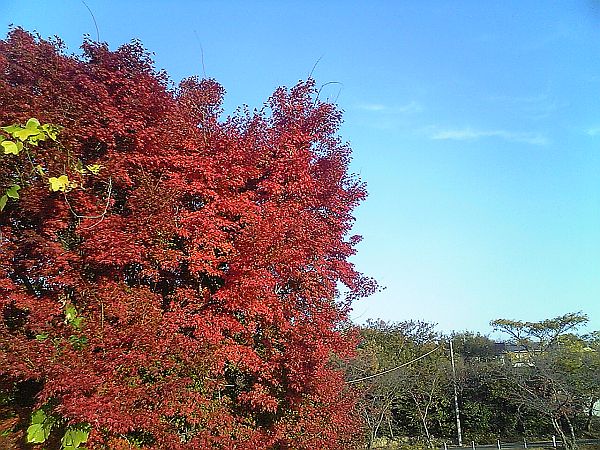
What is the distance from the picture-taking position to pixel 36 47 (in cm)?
689

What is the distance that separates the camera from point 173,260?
7047 mm

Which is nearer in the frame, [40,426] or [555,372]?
[40,426]

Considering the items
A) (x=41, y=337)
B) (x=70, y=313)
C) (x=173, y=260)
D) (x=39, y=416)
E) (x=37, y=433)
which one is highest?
(x=173, y=260)

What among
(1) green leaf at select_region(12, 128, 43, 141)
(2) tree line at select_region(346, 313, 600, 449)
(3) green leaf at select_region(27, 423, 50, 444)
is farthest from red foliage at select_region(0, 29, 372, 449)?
(2) tree line at select_region(346, 313, 600, 449)

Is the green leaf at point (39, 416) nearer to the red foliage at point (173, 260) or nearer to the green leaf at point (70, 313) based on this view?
the red foliage at point (173, 260)

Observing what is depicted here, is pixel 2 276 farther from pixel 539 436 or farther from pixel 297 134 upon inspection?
pixel 539 436

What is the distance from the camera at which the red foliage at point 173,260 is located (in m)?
6.19

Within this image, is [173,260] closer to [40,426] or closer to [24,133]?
[40,426]

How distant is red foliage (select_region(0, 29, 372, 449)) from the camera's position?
619cm

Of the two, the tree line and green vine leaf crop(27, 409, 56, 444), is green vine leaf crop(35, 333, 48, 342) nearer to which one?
green vine leaf crop(27, 409, 56, 444)

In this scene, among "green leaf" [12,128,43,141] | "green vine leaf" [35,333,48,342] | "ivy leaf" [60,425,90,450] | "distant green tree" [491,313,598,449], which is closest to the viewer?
"green leaf" [12,128,43,141]

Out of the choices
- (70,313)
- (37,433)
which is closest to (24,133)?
(70,313)

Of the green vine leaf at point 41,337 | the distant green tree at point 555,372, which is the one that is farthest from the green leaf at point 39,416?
the distant green tree at point 555,372

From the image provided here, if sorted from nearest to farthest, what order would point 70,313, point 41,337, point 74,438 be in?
point 74,438, point 41,337, point 70,313
